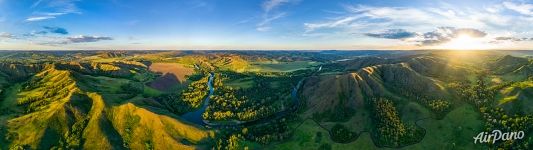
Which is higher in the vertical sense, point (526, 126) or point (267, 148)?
point (526, 126)

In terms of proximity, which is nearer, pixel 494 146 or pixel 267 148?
pixel 494 146

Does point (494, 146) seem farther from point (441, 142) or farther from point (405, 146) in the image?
point (405, 146)

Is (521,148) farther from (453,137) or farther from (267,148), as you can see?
(267,148)

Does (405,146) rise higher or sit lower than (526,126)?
lower

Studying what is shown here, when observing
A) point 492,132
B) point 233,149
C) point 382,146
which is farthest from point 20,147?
point 492,132

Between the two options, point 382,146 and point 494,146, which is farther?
point 382,146

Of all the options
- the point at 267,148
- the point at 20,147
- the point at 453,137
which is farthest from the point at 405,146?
the point at 20,147
